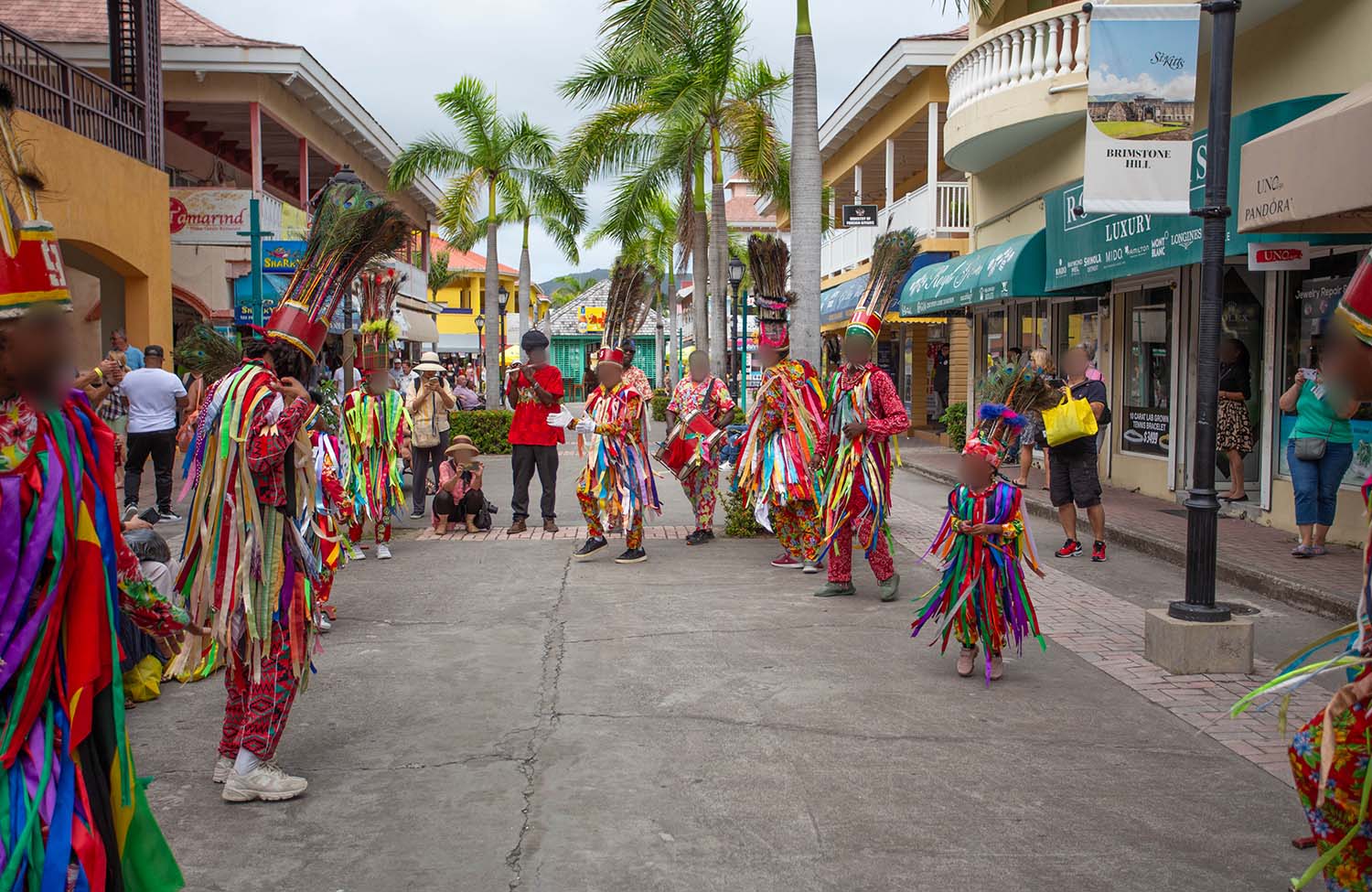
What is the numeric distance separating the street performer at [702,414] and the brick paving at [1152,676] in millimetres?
3106

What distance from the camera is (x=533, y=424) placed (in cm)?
1126

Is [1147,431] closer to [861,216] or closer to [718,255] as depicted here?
[861,216]

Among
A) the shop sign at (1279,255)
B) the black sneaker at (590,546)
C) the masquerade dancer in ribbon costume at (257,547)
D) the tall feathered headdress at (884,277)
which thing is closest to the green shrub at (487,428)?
the black sneaker at (590,546)

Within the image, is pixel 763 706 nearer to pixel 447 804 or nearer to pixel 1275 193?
pixel 447 804

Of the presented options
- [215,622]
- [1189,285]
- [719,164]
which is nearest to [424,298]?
Answer: [719,164]

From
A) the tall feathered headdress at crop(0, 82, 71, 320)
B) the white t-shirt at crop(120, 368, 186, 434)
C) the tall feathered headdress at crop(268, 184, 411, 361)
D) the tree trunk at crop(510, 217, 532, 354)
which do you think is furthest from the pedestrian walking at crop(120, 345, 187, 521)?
the tree trunk at crop(510, 217, 532, 354)

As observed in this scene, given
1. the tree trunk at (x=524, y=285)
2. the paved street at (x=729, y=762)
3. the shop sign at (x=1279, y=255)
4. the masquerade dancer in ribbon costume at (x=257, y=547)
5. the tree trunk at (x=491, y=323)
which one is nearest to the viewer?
the paved street at (x=729, y=762)

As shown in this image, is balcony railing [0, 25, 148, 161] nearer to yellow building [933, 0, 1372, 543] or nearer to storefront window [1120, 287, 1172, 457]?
yellow building [933, 0, 1372, 543]

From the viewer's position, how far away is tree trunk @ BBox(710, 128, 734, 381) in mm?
20719

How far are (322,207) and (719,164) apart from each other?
16994mm

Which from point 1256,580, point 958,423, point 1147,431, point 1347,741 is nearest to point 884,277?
point 1256,580

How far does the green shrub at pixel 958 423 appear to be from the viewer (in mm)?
21281

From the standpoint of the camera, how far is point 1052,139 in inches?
629

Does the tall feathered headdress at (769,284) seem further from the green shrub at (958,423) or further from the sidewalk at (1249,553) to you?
the green shrub at (958,423)
